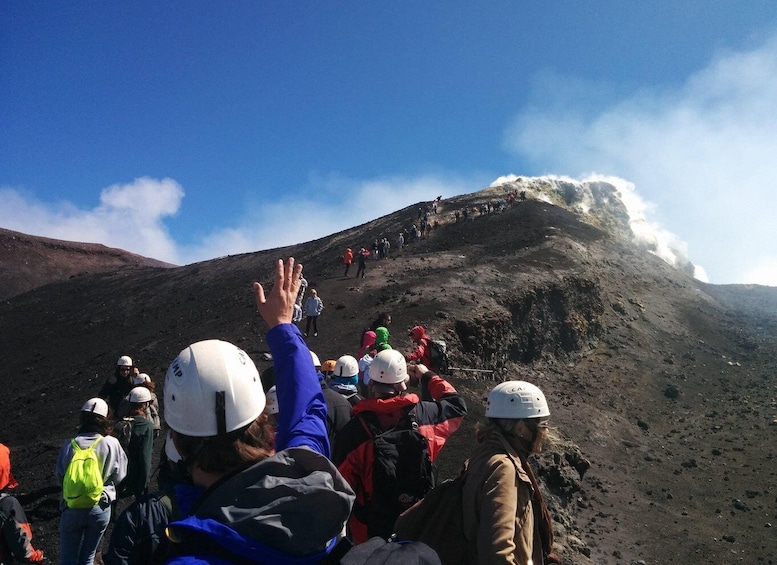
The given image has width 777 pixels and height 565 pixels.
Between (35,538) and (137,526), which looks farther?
(35,538)

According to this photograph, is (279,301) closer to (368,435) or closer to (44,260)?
(368,435)

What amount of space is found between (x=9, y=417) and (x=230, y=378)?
73.3 ft

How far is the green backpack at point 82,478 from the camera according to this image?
5.12 metres

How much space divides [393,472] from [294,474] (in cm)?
219

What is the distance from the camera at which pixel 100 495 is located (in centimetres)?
530

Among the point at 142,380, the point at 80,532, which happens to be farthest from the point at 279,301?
the point at 142,380

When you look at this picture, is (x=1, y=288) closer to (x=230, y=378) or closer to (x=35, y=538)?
(x=35, y=538)

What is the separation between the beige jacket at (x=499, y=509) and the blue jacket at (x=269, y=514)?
1.19 m

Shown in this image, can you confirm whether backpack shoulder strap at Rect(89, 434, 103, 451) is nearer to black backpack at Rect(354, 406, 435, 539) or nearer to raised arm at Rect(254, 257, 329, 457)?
black backpack at Rect(354, 406, 435, 539)

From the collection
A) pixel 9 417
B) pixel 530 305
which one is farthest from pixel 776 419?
pixel 9 417

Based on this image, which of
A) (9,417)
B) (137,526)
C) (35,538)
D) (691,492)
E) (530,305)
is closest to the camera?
(137,526)

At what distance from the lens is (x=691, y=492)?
1534cm

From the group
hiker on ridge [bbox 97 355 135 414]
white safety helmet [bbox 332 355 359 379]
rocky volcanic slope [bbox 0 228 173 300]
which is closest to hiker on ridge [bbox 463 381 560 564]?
white safety helmet [bbox 332 355 359 379]

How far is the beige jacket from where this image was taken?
2.65 metres
